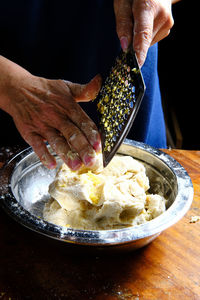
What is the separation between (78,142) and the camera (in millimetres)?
1213

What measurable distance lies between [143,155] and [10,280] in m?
0.84

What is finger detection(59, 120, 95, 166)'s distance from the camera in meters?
1.19

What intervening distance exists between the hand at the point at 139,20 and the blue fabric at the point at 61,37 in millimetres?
413

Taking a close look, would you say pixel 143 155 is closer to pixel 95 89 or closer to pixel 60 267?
pixel 95 89

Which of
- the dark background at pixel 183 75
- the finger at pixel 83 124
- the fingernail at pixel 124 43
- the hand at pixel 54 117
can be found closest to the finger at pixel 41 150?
the hand at pixel 54 117

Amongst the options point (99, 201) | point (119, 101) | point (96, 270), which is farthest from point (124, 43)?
point (96, 270)

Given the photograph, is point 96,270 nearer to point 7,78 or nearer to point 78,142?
point 78,142

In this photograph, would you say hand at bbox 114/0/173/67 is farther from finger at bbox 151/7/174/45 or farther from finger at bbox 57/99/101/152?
finger at bbox 57/99/101/152

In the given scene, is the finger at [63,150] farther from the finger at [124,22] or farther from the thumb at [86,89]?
the finger at [124,22]

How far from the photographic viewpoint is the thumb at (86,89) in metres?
1.30

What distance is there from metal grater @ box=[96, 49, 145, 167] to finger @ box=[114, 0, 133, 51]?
2.0 inches

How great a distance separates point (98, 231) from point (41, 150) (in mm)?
446

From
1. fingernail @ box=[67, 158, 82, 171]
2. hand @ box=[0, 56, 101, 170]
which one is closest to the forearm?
hand @ box=[0, 56, 101, 170]

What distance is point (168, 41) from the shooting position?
162 inches
